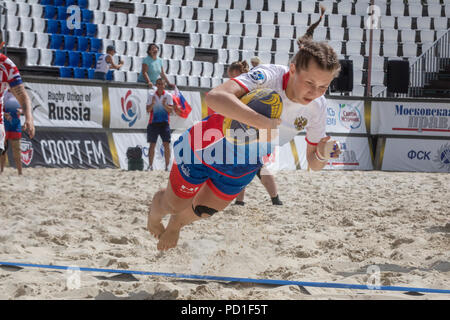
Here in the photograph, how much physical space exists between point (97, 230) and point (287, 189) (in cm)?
353

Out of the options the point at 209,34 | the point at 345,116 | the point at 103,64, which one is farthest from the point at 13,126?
the point at 209,34

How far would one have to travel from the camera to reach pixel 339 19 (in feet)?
55.5

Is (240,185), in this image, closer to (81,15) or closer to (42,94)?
(42,94)

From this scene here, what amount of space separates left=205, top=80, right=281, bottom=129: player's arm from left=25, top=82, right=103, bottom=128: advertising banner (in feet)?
23.2

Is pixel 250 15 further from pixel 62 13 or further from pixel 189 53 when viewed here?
pixel 62 13

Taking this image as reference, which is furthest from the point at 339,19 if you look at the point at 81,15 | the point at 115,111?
the point at 115,111

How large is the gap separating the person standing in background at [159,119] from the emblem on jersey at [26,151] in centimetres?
202

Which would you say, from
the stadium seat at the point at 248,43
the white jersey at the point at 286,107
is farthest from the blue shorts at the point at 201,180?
the stadium seat at the point at 248,43

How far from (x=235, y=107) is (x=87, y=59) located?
1148 centimetres

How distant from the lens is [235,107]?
2.49 m

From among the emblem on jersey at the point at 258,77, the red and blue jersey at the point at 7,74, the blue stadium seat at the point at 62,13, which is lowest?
the emblem on jersey at the point at 258,77

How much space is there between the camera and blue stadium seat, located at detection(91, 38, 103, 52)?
13805 millimetres

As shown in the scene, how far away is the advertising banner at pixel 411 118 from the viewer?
36.7 ft

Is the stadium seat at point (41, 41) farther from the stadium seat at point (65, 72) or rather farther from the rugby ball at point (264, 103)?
the rugby ball at point (264, 103)
